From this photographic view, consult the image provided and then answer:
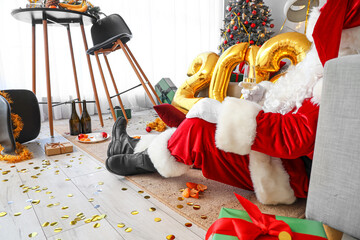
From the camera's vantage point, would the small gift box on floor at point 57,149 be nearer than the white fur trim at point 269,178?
No

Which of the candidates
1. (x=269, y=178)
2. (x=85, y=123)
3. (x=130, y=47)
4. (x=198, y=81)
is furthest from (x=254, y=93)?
(x=130, y=47)

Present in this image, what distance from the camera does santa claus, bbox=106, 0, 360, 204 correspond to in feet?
2.48

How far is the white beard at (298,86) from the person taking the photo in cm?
88

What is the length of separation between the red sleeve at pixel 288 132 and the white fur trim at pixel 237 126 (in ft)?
0.09

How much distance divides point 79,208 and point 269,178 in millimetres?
779

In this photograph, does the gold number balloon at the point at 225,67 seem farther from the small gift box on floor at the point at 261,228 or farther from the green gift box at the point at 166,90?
the small gift box on floor at the point at 261,228

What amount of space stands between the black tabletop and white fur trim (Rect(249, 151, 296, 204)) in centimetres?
181

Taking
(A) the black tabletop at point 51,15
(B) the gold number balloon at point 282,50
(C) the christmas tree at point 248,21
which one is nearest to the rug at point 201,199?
(B) the gold number balloon at point 282,50

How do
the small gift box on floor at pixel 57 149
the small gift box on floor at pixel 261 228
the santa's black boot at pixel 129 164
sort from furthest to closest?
1. the small gift box on floor at pixel 57 149
2. the santa's black boot at pixel 129 164
3. the small gift box on floor at pixel 261 228

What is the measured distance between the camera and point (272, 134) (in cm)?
86

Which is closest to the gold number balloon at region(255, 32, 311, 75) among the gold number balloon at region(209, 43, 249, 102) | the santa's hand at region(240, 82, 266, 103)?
the gold number balloon at region(209, 43, 249, 102)

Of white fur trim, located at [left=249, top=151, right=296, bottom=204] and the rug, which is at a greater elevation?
white fur trim, located at [left=249, top=151, right=296, bottom=204]

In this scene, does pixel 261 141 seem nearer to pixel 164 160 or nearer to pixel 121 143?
pixel 164 160

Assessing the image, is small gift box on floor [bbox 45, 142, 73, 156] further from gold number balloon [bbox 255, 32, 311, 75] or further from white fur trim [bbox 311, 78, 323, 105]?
gold number balloon [bbox 255, 32, 311, 75]
